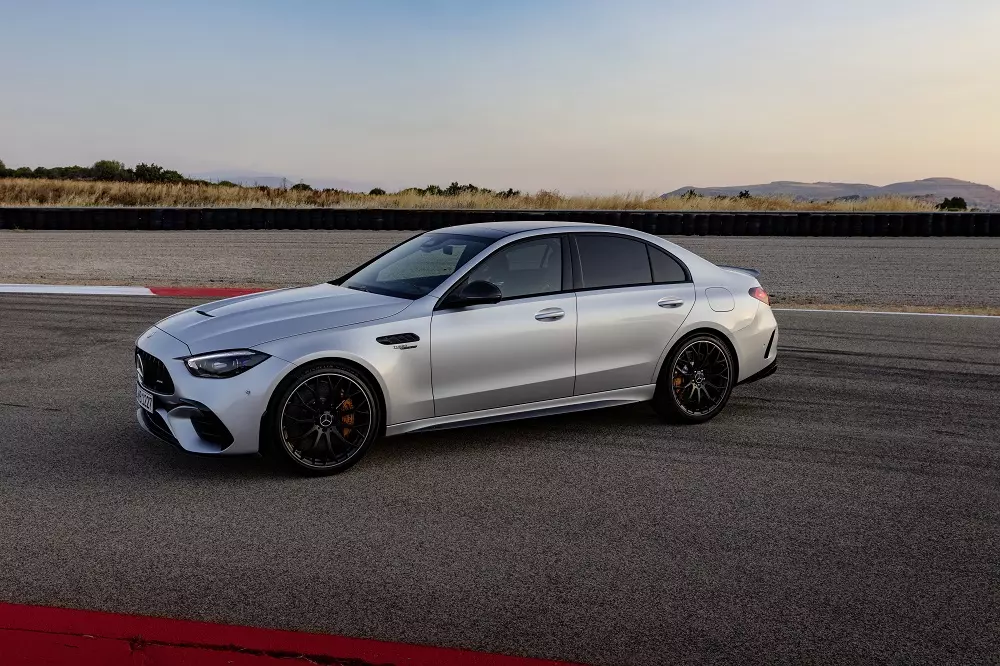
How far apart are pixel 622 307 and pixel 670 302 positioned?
0.43 meters

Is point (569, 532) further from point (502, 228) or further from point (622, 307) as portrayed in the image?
point (502, 228)

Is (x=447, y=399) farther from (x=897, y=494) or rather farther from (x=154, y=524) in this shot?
(x=897, y=494)

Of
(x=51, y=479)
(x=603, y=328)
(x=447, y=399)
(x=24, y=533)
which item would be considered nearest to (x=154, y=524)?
(x=24, y=533)

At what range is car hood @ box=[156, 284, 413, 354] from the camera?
580 centimetres

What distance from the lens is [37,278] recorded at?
17016 mm

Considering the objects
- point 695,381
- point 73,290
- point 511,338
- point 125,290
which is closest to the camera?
point 511,338

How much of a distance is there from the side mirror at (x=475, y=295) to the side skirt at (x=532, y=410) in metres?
0.71

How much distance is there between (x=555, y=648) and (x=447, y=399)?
2639 millimetres

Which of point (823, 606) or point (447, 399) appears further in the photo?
point (447, 399)

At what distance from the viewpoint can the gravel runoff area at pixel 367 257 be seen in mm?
15797

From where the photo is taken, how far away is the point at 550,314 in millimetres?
6574

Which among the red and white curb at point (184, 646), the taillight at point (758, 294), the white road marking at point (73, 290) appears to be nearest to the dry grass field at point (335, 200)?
the white road marking at point (73, 290)

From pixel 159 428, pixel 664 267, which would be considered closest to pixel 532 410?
pixel 664 267

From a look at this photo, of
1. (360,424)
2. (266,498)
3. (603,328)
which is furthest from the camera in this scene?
(603,328)
